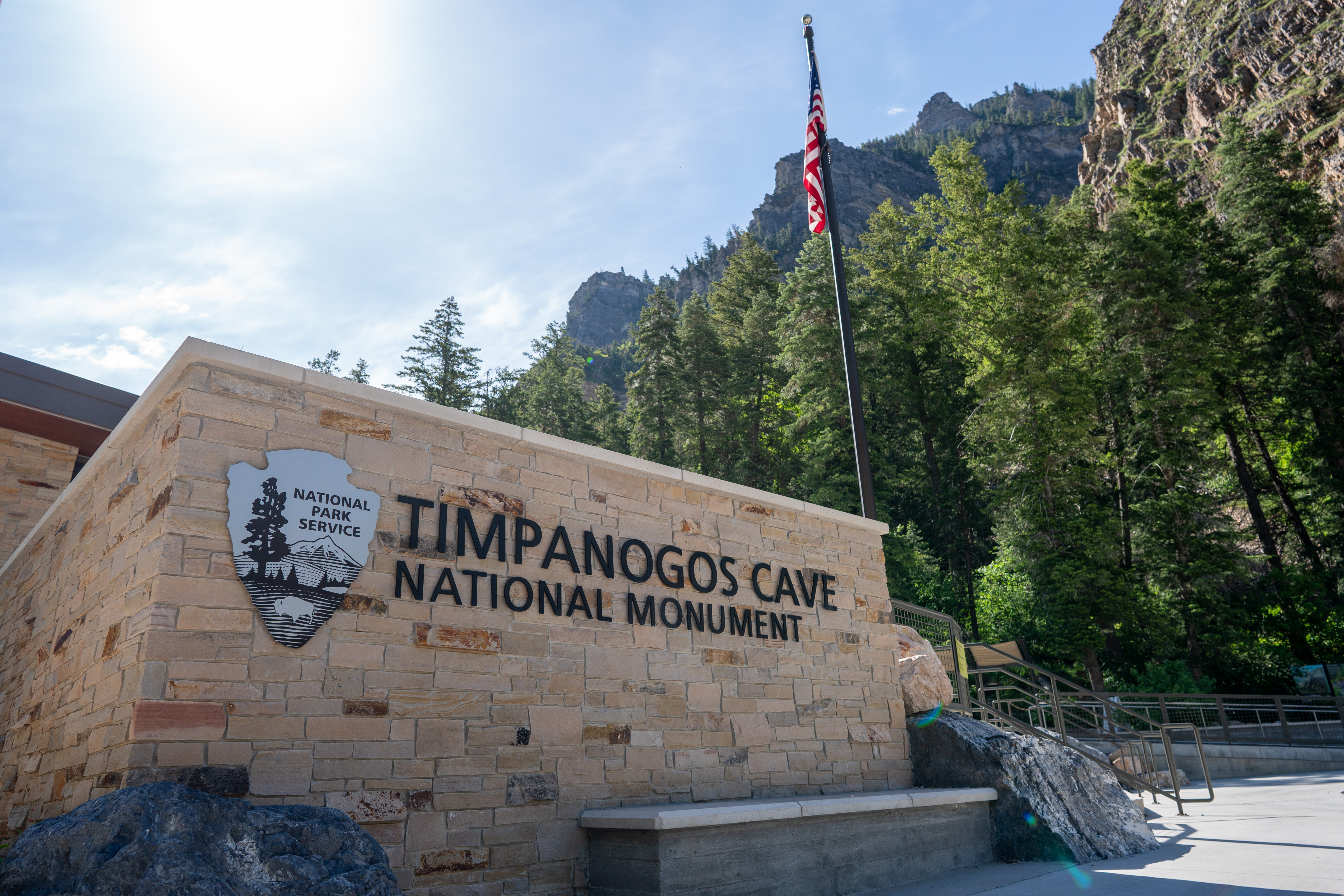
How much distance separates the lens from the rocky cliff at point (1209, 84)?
31266mm

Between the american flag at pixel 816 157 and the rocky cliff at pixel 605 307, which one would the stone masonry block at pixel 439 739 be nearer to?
the american flag at pixel 816 157

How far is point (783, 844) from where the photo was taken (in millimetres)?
5602

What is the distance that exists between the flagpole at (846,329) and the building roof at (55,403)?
333 inches

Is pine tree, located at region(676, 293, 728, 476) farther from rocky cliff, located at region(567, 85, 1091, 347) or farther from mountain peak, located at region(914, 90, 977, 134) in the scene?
mountain peak, located at region(914, 90, 977, 134)

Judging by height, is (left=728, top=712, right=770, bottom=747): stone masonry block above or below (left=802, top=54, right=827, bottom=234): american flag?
below

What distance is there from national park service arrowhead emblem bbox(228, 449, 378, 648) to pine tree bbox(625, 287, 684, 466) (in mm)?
25714

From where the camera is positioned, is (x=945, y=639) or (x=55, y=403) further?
(x=945, y=639)

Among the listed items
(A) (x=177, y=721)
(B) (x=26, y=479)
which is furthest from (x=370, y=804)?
(B) (x=26, y=479)

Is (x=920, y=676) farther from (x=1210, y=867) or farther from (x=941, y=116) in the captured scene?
(x=941, y=116)

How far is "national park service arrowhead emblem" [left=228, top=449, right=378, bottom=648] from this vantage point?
4.46 m

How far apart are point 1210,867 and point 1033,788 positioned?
1681 millimetres

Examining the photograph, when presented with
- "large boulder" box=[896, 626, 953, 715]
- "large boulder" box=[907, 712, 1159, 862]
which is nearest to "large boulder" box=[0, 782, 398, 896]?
"large boulder" box=[907, 712, 1159, 862]

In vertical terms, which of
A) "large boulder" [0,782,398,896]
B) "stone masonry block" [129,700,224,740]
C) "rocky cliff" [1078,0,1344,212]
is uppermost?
"rocky cliff" [1078,0,1344,212]

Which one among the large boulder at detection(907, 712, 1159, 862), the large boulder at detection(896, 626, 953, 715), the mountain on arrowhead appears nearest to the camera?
the mountain on arrowhead
